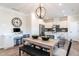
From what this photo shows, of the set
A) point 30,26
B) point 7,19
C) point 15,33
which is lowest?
point 15,33

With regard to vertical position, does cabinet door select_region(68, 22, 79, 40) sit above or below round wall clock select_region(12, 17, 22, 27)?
below

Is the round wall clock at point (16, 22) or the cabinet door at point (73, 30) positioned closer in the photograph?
the round wall clock at point (16, 22)

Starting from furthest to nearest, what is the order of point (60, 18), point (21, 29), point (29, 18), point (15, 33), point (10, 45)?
point (60, 18)
point (29, 18)
point (21, 29)
point (15, 33)
point (10, 45)

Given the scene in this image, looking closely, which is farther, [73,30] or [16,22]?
[73,30]

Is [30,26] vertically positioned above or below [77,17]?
below

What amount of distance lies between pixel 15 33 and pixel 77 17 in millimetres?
4739

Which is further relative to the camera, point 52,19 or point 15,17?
point 52,19

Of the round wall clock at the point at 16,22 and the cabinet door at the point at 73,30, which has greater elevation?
the round wall clock at the point at 16,22

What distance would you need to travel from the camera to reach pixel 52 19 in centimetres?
795

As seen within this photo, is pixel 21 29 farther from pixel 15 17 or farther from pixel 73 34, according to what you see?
pixel 73 34

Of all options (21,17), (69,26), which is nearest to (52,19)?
(69,26)

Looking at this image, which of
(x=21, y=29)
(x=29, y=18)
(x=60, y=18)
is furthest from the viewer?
(x=60, y=18)

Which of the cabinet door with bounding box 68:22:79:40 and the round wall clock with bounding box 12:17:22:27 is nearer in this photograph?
the round wall clock with bounding box 12:17:22:27

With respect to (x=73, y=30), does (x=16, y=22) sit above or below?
above
